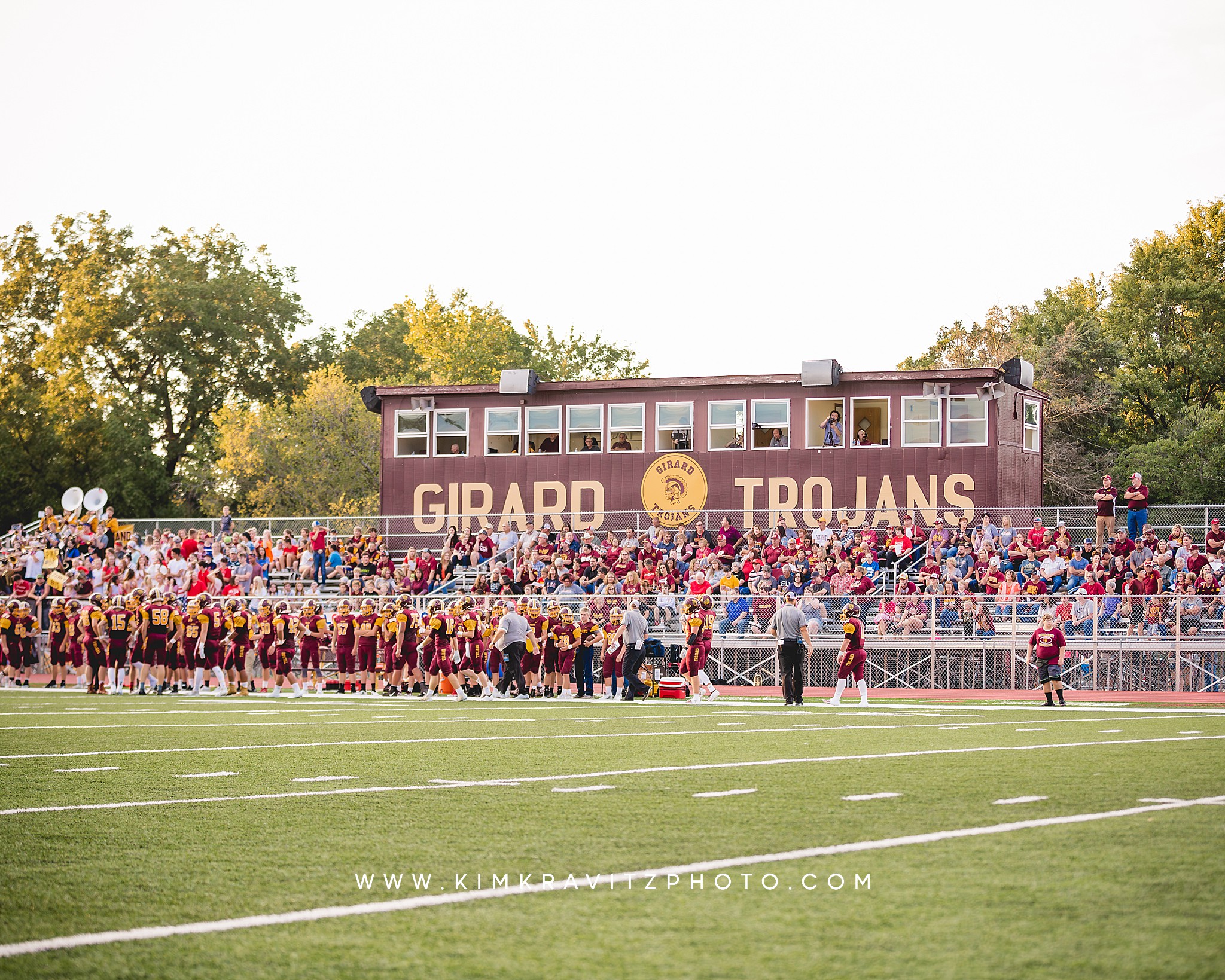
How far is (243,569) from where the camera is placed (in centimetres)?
3228

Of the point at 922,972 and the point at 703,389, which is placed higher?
the point at 703,389

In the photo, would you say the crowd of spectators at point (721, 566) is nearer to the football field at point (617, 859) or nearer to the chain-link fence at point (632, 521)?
the chain-link fence at point (632, 521)

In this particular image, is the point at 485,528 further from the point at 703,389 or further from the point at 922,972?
the point at 922,972

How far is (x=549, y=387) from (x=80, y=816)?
2767 cm

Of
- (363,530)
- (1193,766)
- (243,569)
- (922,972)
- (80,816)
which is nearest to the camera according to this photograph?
(922,972)

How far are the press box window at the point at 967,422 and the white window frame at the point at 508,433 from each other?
1009 cm

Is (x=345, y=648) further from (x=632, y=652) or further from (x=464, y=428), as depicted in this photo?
(x=464, y=428)

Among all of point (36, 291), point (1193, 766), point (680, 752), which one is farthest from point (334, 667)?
point (36, 291)

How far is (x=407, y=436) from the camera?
36.4 m

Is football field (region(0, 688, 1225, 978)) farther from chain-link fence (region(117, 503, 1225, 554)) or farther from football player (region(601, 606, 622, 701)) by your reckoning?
chain-link fence (region(117, 503, 1225, 554))

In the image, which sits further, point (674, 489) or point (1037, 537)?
point (674, 489)

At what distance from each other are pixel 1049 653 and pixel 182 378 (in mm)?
46701

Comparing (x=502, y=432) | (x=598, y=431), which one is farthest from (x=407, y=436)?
(x=598, y=431)

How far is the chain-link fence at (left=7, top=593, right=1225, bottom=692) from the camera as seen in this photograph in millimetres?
23000
